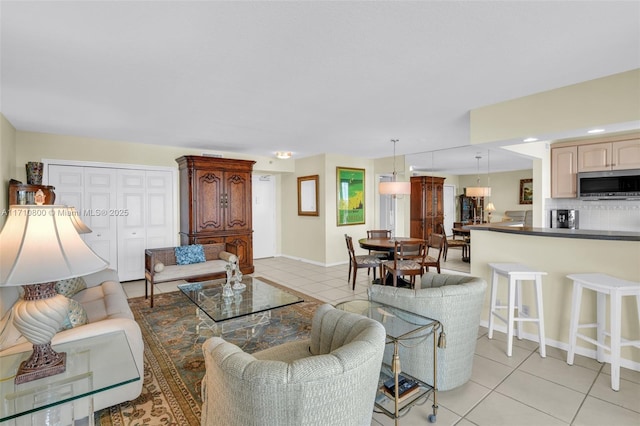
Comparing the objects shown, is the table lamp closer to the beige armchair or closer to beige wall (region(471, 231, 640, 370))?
the beige armchair

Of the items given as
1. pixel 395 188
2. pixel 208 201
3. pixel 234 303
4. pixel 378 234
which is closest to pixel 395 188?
pixel 395 188

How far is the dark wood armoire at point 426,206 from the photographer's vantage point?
5.66 m

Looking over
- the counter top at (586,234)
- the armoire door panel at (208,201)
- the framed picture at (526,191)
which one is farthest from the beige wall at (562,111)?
the armoire door panel at (208,201)

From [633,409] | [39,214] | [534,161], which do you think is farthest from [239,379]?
[534,161]

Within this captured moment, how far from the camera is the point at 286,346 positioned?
2.01m

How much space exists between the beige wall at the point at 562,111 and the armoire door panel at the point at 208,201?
422 centimetres

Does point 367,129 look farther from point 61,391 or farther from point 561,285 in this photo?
point 61,391

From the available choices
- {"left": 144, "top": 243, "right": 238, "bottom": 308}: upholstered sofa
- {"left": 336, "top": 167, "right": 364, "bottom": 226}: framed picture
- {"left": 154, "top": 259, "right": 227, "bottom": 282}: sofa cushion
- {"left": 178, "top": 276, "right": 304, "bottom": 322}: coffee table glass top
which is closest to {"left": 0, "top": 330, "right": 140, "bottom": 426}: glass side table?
{"left": 178, "top": 276, "right": 304, "bottom": 322}: coffee table glass top

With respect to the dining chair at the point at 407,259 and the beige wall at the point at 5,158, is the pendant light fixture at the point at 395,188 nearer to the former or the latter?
the dining chair at the point at 407,259

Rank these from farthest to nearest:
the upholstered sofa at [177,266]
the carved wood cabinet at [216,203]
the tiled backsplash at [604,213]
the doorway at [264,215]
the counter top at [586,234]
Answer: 1. the doorway at [264,215]
2. the carved wood cabinet at [216,203]
3. the tiled backsplash at [604,213]
4. the upholstered sofa at [177,266]
5. the counter top at [586,234]

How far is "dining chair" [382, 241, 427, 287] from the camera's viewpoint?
4.27 meters

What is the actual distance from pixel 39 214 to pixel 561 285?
13.0ft

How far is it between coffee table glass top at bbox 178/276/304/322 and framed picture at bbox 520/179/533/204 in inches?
140

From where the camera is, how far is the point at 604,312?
2.59 meters
